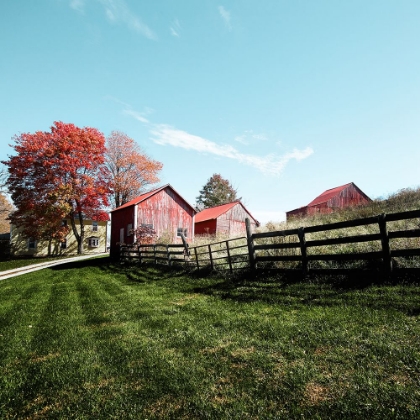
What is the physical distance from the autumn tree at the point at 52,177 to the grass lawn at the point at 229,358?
26.6 metres

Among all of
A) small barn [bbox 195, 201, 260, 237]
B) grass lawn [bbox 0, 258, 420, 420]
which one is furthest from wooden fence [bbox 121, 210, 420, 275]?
small barn [bbox 195, 201, 260, 237]

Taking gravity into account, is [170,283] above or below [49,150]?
below

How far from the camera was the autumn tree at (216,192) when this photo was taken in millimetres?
59844

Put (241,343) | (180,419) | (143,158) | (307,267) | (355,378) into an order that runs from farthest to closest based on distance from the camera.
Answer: (143,158) → (307,267) → (241,343) → (355,378) → (180,419)

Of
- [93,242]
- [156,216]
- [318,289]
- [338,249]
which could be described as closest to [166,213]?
[156,216]

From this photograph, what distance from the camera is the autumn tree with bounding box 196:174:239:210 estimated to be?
5984 centimetres

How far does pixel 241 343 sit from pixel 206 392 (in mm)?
1337

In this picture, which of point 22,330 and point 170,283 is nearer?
point 22,330

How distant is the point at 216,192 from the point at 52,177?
35092mm

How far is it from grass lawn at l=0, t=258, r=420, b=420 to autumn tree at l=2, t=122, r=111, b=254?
87.3ft

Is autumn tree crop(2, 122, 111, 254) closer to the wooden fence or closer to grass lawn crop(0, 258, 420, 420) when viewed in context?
the wooden fence

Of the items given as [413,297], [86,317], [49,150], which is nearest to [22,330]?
[86,317]

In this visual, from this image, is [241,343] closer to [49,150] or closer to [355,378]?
[355,378]

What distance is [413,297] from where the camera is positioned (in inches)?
203
